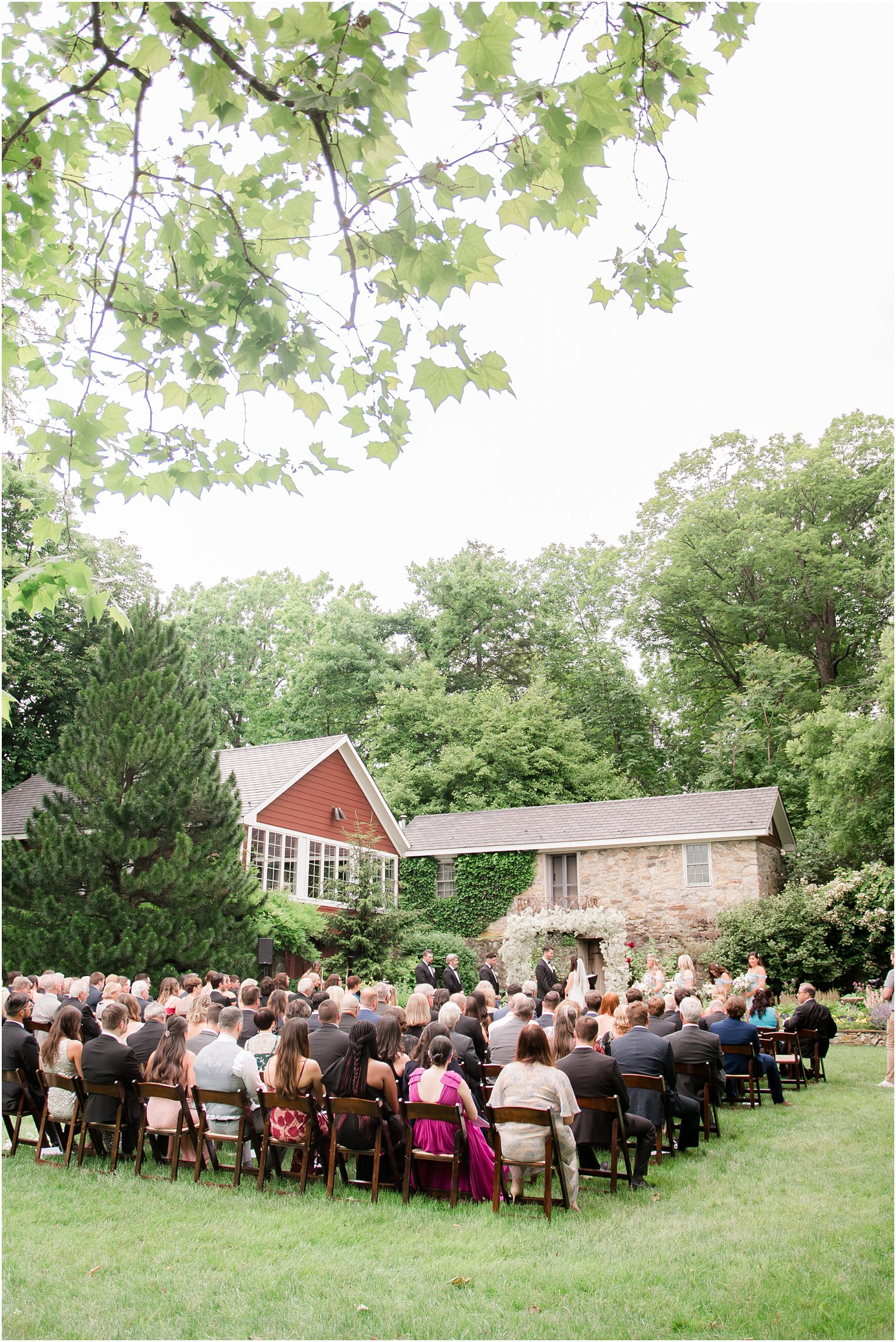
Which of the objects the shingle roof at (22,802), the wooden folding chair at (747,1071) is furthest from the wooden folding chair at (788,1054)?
the shingle roof at (22,802)

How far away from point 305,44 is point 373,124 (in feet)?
1.44

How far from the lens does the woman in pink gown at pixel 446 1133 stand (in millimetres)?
6703

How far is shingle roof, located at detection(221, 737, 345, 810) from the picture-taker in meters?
23.3

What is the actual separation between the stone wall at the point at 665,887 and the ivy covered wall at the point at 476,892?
0.39 metres

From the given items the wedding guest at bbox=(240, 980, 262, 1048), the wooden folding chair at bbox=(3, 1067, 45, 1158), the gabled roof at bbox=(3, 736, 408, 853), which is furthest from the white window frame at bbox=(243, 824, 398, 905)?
the wooden folding chair at bbox=(3, 1067, 45, 1158)

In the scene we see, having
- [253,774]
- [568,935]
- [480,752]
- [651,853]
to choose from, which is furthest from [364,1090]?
[480,752]

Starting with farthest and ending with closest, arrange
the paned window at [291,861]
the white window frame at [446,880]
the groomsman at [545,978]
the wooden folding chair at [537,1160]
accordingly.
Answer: the white window frame at [446,880]
the paned window at [291,861]
the groomsman at [545,978]
the wooden folding chair at [537,1160]

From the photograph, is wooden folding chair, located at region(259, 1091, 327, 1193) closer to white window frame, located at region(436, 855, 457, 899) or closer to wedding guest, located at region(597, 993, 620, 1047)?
wedding guest, located at region(597, 993, 620, 1047)

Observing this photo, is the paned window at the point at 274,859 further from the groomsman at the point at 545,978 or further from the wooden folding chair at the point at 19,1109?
the wooden folding chair at the point at 19,1109

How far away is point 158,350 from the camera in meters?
5.03

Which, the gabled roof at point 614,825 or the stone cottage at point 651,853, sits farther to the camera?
the gabled roof at point 614,825

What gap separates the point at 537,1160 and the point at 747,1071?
5.20 meters

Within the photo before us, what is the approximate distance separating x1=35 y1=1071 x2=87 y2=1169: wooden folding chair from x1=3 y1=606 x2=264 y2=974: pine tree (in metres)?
7.87

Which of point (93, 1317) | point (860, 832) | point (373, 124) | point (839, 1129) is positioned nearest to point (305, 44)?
point (373, 124)
